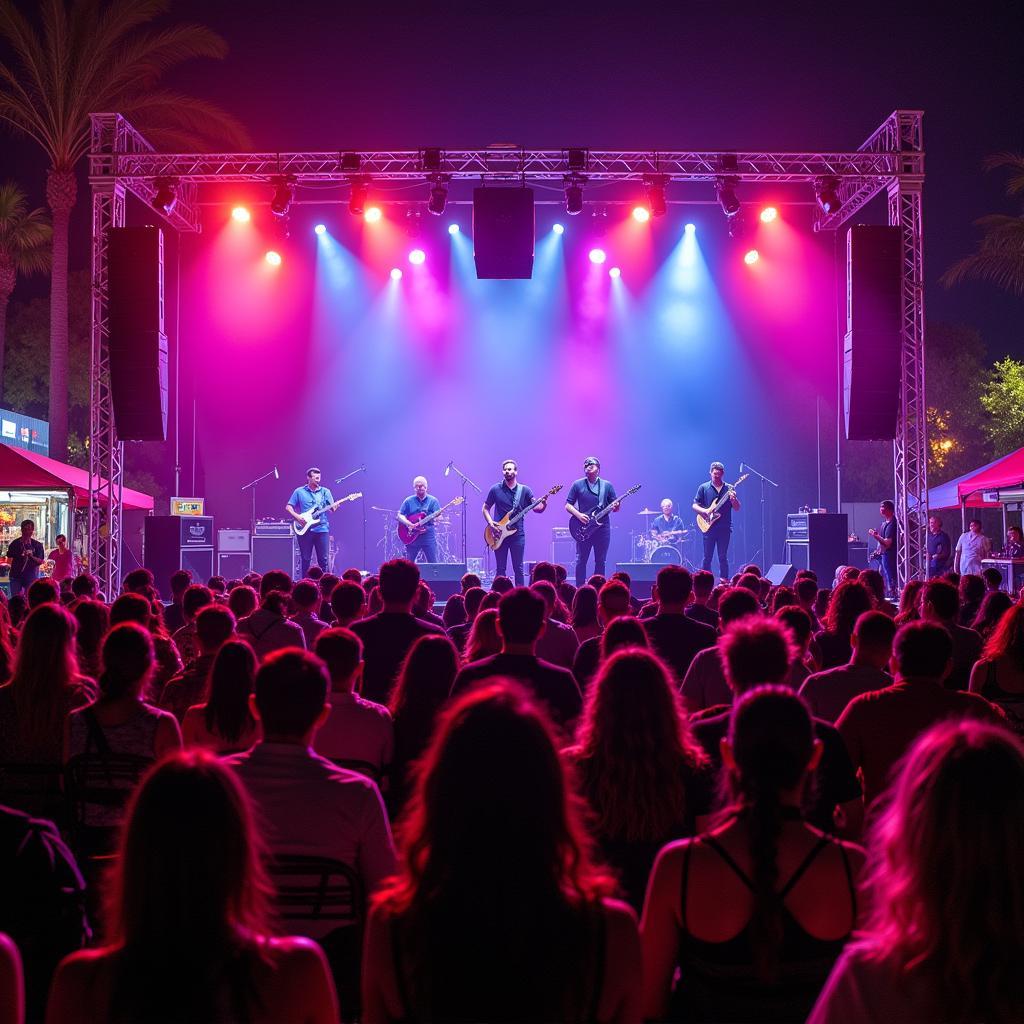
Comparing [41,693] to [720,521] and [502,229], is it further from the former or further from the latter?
[720,521]

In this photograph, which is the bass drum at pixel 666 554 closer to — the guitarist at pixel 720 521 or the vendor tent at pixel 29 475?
the guitarist at pixel 720 521

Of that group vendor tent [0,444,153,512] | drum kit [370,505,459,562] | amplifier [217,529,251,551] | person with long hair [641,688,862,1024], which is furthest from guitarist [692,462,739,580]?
person with long hair [641,688,862,1024]

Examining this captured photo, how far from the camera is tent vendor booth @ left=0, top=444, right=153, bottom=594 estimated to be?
17.2m

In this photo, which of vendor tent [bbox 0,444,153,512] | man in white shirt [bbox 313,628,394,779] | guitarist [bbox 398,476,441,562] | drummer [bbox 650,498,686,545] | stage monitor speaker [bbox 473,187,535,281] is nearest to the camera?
man in white shirt [bbox 313,628,394,779]

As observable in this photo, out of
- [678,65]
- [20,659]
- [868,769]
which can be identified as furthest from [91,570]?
[678,65]

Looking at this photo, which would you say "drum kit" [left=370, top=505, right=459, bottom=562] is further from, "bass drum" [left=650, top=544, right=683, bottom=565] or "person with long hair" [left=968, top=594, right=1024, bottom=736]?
"person with long hair" [left=968, top=594, right=1024, bottom=736]

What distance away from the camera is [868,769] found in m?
4.12

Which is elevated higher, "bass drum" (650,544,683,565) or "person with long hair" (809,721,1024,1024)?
"bass drum" (650,544,683,565)

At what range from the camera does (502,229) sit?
1497cm

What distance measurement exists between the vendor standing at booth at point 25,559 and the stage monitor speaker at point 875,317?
11837mm

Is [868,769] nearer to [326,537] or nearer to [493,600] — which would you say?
[493,600]

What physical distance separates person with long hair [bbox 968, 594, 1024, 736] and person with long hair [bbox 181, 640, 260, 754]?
11.8 feet

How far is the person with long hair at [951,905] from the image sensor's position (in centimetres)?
158

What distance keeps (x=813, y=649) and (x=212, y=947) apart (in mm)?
5269
